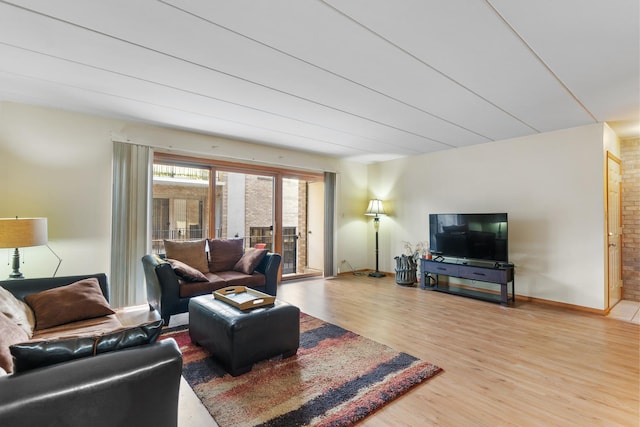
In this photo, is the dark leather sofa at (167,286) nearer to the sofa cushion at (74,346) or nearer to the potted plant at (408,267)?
the sofa cushion at (74,346)

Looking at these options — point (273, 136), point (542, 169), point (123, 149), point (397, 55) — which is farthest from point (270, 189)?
point (542, 169)

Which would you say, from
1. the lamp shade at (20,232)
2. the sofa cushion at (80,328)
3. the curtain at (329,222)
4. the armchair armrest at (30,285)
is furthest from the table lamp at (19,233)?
the curtain at (329,222)

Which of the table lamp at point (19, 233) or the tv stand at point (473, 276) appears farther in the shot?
the tv stand at point (473, 276)

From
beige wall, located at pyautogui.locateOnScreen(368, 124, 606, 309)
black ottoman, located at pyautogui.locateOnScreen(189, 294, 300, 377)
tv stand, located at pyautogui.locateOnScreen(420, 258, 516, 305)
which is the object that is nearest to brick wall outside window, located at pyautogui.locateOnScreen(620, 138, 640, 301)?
beige wall, located at pyautogui.locateOnScreen(368, 124, 606, 309)

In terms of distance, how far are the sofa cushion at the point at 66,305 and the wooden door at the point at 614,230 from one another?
5590 millimetres

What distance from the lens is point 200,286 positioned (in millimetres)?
3521

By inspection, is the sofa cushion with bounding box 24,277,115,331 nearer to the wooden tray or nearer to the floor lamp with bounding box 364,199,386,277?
the wooden tray

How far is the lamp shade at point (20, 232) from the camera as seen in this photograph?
273 cm

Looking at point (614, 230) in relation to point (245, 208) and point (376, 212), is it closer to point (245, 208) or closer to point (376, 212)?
point (376, 212)

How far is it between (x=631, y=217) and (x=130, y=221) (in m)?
7.12

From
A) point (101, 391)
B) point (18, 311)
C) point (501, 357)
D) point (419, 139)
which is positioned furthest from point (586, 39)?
point (18, 311)

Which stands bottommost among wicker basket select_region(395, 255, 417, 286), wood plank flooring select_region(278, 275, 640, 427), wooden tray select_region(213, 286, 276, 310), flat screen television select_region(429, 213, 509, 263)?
wood plank flooring select_region(278, 275, 640, 427)

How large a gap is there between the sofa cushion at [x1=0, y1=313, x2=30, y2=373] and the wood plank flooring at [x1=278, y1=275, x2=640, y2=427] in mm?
1826

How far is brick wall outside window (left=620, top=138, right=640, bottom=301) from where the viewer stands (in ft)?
14.8
